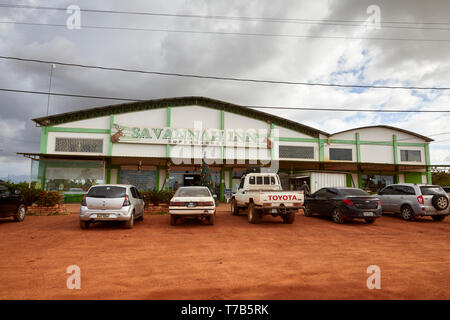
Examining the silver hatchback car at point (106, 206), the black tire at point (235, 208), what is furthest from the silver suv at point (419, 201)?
the silver hatchback car at point (106, 206)

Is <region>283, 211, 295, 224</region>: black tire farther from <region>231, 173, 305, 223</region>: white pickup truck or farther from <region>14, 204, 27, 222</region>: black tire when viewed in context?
<region>14, 204, 27, 222</region>: black tire

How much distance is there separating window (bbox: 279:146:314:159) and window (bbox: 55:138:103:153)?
15734mm

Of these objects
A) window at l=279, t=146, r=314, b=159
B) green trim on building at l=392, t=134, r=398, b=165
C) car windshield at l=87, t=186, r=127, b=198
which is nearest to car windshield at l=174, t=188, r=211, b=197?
car windshield at l=87, t=186, r=127, b=198

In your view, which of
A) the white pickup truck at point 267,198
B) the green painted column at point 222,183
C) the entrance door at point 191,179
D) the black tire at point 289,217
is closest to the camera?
the white pickup truck at point 267,198

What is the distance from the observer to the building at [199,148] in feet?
69.7

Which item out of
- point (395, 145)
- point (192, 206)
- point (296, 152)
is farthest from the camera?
point (395, 145)

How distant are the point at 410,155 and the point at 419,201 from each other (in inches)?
692

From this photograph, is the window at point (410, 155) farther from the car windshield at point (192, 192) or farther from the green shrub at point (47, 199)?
the green shrub at point (47, 199)

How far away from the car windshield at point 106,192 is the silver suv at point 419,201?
491 inches

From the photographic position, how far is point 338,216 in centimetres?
1113

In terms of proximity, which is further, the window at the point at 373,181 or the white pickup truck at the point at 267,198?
the window at the point at 373,181

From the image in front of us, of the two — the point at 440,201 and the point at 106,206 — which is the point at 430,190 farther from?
the point at 106,206

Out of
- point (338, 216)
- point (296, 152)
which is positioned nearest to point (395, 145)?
point (296, 152)
